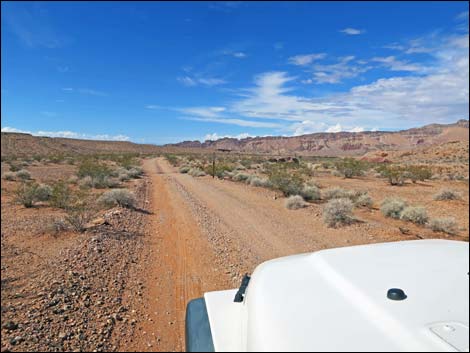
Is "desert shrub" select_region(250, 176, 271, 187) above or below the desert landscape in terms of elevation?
above

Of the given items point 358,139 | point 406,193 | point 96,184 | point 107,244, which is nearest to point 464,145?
point 406,193

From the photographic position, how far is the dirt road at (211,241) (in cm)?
445

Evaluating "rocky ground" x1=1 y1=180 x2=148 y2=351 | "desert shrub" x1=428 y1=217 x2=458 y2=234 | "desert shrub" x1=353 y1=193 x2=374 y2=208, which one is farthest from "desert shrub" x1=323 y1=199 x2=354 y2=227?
"rocky ground" x1=1 y1=180 x2=148 y2=351

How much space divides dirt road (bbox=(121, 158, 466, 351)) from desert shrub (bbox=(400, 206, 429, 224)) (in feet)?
1.47

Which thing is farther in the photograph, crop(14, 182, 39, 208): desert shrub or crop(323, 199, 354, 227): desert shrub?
crop(14, 182, 39, 208): desert shrub

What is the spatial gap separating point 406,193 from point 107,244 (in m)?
16.6

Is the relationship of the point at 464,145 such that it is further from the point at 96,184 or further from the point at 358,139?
the point at 358,139

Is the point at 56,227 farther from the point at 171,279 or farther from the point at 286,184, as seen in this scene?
the point at 286,184

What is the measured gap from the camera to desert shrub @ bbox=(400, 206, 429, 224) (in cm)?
1072

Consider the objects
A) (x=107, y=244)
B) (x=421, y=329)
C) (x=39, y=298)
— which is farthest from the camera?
(x=107, y=244)

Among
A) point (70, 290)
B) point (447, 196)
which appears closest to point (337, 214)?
point (70, 290)

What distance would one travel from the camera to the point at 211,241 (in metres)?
7.79

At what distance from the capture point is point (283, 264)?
7.22 feet

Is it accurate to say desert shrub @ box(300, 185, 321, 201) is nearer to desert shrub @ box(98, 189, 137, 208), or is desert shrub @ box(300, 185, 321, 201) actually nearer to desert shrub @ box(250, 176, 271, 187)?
desert shrub @ box(250, 176, 271, 187)
